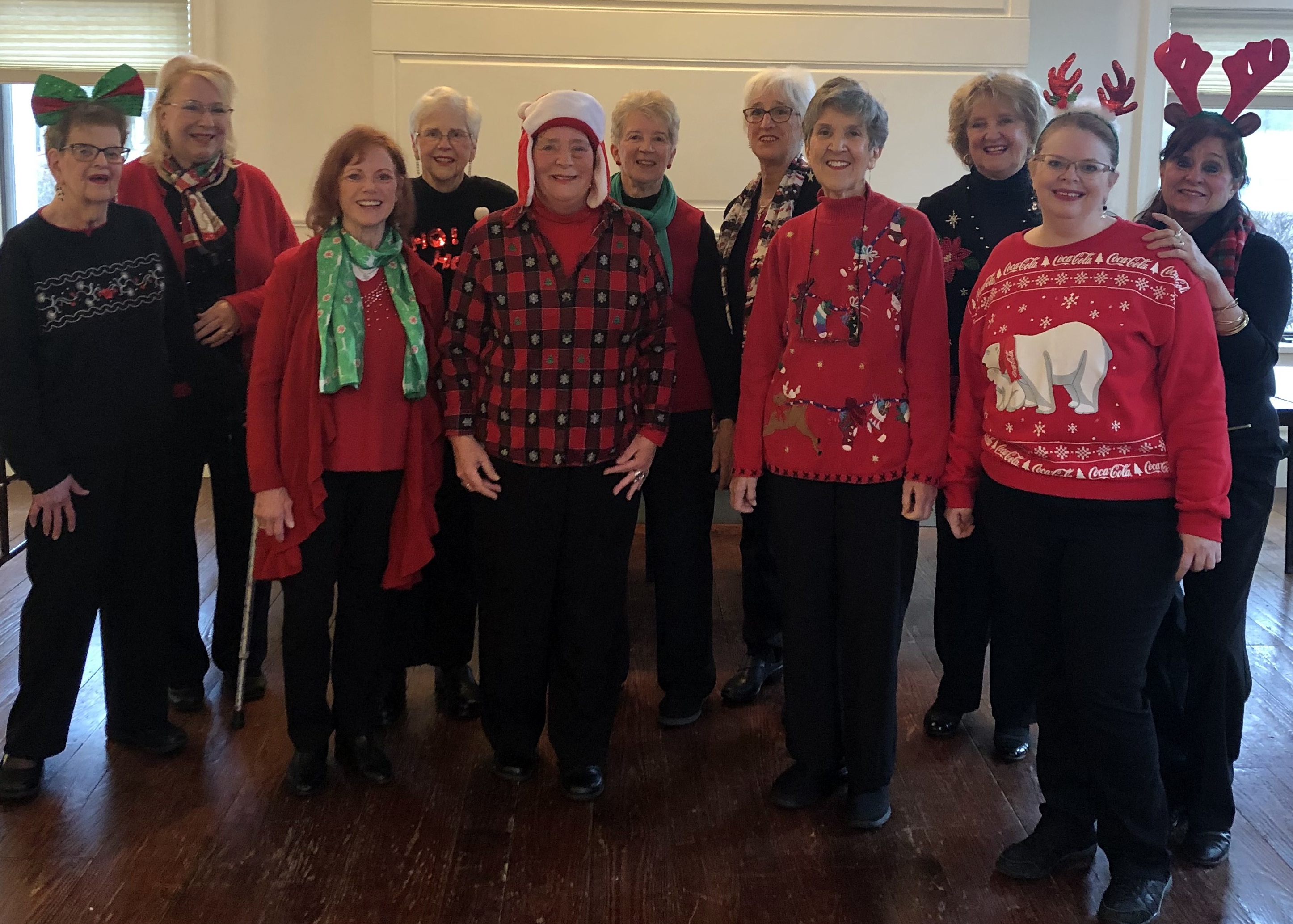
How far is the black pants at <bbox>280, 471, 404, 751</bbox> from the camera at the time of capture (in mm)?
2201

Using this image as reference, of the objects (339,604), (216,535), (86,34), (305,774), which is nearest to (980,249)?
(339,604)

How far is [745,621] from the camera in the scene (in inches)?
113

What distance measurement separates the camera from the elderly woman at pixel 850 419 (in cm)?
202

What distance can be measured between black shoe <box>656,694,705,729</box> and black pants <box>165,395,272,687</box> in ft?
3.39

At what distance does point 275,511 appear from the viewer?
2133 mm

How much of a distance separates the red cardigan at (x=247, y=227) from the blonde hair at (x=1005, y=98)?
1.66 meters

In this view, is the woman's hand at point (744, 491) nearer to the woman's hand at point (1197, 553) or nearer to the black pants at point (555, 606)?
the black pants at point (555, 606)

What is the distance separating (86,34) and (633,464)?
4.04 m

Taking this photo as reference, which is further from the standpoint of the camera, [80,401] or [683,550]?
[683,550]

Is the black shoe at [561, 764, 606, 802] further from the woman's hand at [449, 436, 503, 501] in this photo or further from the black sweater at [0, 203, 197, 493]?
the black sweater at [0, 203, 197, 493]

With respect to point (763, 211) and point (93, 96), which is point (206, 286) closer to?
point (93, 96)

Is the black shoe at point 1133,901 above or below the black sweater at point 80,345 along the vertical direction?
below

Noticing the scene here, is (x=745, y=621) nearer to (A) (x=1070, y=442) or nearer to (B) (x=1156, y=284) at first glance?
(A) (x=1070, y=442)

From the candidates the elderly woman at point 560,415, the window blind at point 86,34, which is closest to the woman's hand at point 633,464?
the elderly woman at point 560,415
